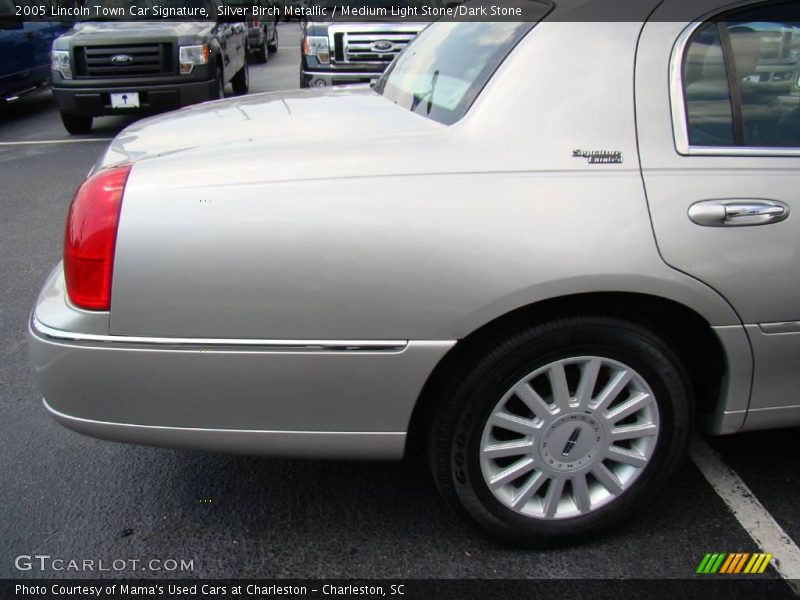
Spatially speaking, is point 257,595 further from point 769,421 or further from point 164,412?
point 769,421

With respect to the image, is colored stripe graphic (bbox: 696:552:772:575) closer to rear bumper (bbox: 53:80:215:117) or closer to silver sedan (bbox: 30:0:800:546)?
silver sedan (bbox: 30:0:800:546)

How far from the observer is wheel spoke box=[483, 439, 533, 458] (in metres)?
2.14

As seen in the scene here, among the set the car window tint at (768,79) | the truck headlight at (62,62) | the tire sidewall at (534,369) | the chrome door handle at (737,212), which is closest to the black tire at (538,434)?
the tire sidewall at (534,369)

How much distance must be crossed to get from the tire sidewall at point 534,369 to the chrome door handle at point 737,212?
0.37m

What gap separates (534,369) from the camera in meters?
2.04

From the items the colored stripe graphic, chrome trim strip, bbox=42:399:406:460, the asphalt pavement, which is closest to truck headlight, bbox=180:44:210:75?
the asphalt pavement

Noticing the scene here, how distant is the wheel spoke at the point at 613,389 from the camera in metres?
2.10

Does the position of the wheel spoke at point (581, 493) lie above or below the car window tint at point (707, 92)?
below

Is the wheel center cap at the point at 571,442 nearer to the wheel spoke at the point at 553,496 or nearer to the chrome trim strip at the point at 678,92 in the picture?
the wheel spoke at the point at 553,496

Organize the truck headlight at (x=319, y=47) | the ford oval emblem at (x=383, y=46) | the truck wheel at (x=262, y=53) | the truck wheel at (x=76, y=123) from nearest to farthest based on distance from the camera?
the ford oval emblem at (x=383, y=46) < the truck headlight at (x=319, y=47) < the truck wheel at (x=76, y=123) < the truck wheel at (x=262, y=53)

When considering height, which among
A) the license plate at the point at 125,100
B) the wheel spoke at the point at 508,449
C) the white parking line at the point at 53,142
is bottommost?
the white parking line at the point at 53,142

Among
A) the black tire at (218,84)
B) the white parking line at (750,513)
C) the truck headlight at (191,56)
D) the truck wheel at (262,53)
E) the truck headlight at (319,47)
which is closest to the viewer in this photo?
the white parking line at (750,513)

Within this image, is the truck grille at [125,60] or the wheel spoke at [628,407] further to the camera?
the truck grille at [125,60]

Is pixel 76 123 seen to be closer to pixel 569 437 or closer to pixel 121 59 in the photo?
pixel 121 59
